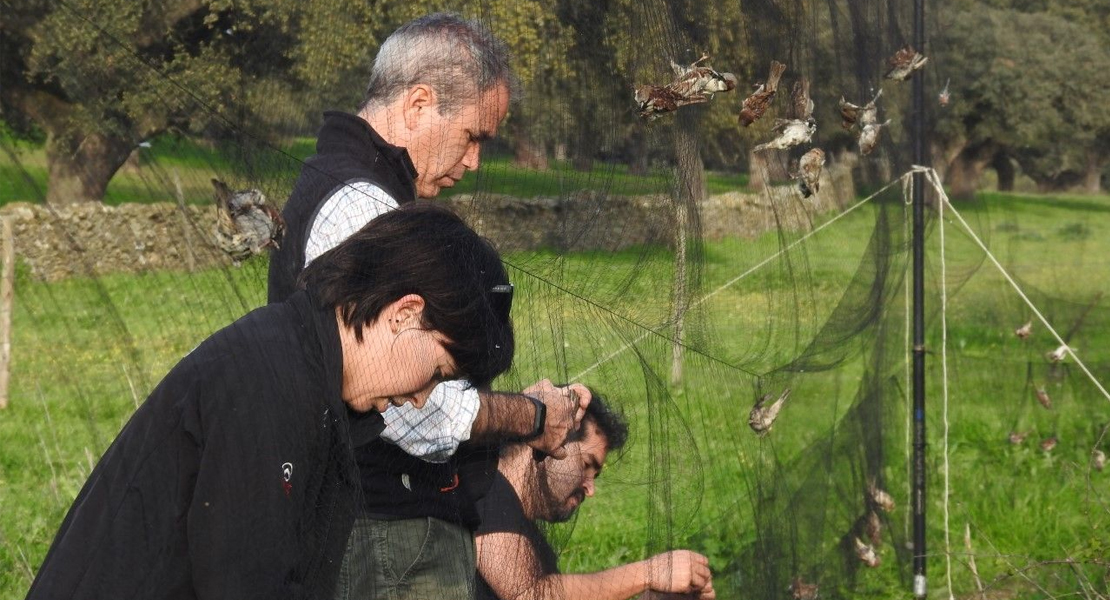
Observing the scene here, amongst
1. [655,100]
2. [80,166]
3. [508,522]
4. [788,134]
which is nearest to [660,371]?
[508,522]

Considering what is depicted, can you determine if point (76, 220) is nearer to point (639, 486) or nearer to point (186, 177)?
point (186, 177)

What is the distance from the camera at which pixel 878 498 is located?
484cm

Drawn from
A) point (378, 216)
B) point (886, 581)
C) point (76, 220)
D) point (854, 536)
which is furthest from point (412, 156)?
point (886, 581)

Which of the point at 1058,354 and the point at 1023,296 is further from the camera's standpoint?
the point at 1058,354

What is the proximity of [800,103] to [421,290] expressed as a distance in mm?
1245

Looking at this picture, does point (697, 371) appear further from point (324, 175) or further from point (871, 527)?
point (871, 527)

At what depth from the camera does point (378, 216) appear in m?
1.88

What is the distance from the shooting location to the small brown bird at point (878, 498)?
471 centimetres

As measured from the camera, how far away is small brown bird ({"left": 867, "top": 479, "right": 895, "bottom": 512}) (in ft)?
15.5

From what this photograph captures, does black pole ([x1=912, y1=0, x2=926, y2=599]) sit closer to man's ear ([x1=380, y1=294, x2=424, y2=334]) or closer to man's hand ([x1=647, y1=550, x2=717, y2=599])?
man's hand ([x1=647, y1=550, x2=717, y2=599])

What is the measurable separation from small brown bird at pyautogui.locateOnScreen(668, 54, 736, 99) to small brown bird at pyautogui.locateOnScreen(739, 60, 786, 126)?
0.77 feet

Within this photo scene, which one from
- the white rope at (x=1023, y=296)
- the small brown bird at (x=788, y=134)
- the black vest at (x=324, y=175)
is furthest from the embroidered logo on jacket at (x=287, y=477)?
the white rope at (x=1023, y=296)

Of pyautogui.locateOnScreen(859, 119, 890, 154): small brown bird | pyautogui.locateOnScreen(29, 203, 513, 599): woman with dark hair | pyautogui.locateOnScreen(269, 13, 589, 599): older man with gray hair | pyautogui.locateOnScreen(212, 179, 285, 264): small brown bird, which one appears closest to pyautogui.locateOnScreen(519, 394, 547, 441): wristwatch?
pyautogui.locateOnScreen(269, 13, 589, 599): older man with gray hair

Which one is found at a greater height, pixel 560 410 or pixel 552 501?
pixel 560 410
